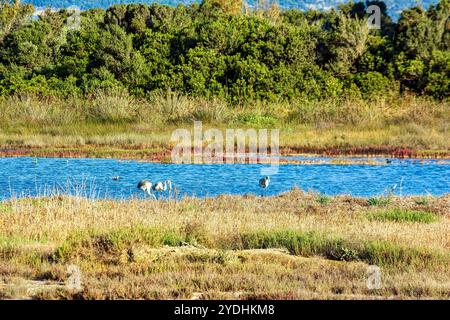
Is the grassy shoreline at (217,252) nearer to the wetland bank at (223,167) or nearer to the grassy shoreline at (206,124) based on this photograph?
the wetland bank at (223,167)

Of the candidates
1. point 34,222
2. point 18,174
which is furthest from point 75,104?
point 34,222

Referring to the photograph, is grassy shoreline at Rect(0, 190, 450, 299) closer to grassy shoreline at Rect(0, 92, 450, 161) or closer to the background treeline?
grassy shoreline at Rect(0, 92, 450, 161)

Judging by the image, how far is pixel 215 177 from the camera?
2214cm

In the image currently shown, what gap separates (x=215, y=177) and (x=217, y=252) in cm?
1268

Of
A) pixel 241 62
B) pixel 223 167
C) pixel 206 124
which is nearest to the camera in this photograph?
pixel 223 167

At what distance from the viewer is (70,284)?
788 cm

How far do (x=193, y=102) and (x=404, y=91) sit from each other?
10379mm

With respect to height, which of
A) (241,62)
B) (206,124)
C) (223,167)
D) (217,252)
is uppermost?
(241,62)

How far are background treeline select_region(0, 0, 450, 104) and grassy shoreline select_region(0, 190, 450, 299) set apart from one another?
23260 mm

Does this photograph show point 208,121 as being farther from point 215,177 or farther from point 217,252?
point 217,252

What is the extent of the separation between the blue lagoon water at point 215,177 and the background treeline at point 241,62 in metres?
12.1

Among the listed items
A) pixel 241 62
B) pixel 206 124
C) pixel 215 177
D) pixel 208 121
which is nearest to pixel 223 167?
pixel 215 177

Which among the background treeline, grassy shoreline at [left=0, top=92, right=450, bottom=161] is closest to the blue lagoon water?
grassy shoreline at [left=0, top=92, right=450, bottom=161]
